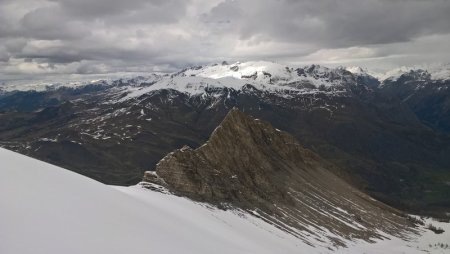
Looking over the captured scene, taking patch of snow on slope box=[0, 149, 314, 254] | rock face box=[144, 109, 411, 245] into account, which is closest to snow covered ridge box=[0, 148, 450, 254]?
patch of snow on slope box=[0, 149, 314, 254]

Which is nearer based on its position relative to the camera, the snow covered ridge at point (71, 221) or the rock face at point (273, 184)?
the snow covered ridge at point (71, 221)

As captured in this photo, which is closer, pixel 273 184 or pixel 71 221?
pixel 71 221

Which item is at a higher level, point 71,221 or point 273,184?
point 71,221

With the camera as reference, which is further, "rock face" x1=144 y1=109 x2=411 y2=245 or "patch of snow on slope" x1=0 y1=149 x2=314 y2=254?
"rock face" x1=144 y1=109 x2=411 y2=245

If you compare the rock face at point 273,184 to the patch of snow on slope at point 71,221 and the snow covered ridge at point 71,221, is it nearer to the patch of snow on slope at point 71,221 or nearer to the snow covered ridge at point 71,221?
the patch of snow on slope at point 71,221

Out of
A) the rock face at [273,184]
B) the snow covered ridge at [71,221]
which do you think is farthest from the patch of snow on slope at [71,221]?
the rock face at [273,184]

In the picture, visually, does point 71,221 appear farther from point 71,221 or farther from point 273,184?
point 273,184

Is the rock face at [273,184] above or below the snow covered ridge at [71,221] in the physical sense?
below

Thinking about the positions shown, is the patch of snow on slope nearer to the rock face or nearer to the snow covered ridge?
the snow covered ridge

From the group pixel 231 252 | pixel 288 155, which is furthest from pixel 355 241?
pixel 231 252

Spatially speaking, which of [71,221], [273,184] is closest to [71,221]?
[71,221]
